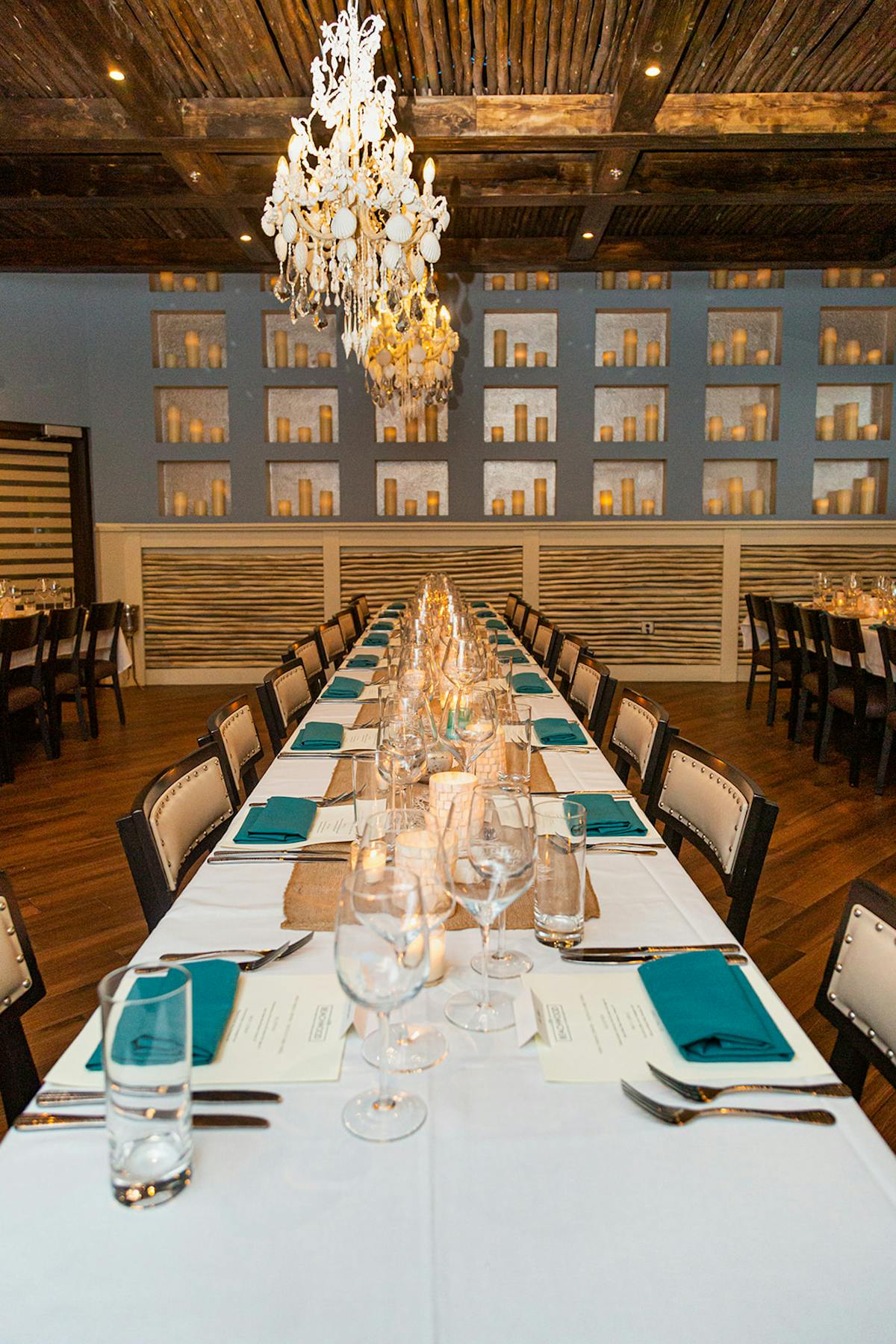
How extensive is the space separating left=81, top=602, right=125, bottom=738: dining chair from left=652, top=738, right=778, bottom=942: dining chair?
5.10 m

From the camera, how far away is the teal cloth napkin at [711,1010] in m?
1.10

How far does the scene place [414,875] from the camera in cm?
105

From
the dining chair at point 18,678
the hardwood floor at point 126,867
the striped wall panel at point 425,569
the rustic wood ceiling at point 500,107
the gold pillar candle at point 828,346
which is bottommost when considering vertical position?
the hardwood floor at point 126,867

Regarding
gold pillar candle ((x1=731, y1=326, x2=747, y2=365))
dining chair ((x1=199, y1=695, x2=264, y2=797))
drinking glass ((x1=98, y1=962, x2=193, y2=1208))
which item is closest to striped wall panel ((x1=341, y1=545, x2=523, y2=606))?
gold pillar candle ((x1=731, y1=326, x2=747, y2=365))

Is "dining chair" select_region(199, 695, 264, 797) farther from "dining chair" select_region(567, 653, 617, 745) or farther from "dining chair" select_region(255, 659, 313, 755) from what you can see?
"dining chair" select_region(567, 653, 617, 745)

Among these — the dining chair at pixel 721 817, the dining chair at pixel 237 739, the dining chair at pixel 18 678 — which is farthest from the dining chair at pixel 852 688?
the dining chair at pixel 18 678

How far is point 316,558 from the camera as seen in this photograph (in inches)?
351

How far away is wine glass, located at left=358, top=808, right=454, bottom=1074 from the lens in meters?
1.10

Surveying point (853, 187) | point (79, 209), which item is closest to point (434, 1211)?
point (853, 187)

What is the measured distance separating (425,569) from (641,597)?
6.63ft

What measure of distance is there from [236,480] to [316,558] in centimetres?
105

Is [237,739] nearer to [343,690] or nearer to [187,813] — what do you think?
[187,813]

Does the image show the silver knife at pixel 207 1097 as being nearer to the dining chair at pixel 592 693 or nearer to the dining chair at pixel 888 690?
the dining chair at pixel 592 693

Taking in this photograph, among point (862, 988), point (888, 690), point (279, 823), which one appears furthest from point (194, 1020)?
point (888, 690)
